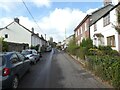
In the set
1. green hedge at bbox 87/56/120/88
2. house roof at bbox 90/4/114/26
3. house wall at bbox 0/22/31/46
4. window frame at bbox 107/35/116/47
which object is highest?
house roof at bbox 90/4/114/26

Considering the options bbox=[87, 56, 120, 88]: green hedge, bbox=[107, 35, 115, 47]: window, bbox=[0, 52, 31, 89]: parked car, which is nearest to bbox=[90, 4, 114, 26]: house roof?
bbox=[107, 35, 115, 47]: window

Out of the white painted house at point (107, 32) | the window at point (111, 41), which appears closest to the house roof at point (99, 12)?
the white painted house at point (107, 32)

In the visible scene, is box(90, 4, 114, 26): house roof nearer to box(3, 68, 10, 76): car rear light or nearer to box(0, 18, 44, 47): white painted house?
box(0, 18, 44, 47): white painted house

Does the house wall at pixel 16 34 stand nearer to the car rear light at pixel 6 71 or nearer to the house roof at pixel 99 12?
the house roof at pixel 99 12

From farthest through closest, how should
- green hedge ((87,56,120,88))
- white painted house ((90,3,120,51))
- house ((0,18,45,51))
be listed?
house ((0,18,45,51)) < white painted house ((90,3,120,51)) < green hedge ((87,56,120,88))

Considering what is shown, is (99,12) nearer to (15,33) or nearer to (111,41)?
(111,41)

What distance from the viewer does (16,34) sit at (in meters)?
47.2

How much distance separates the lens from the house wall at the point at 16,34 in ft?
154

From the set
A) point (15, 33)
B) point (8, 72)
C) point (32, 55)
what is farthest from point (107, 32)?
point (15, 33)

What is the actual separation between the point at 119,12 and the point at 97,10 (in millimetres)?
23228

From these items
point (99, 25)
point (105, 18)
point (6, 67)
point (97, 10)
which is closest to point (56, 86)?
point (6, 67)

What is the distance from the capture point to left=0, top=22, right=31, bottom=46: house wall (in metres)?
46.9

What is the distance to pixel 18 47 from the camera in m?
35.9

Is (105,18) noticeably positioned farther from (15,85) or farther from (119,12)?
(15,85)
